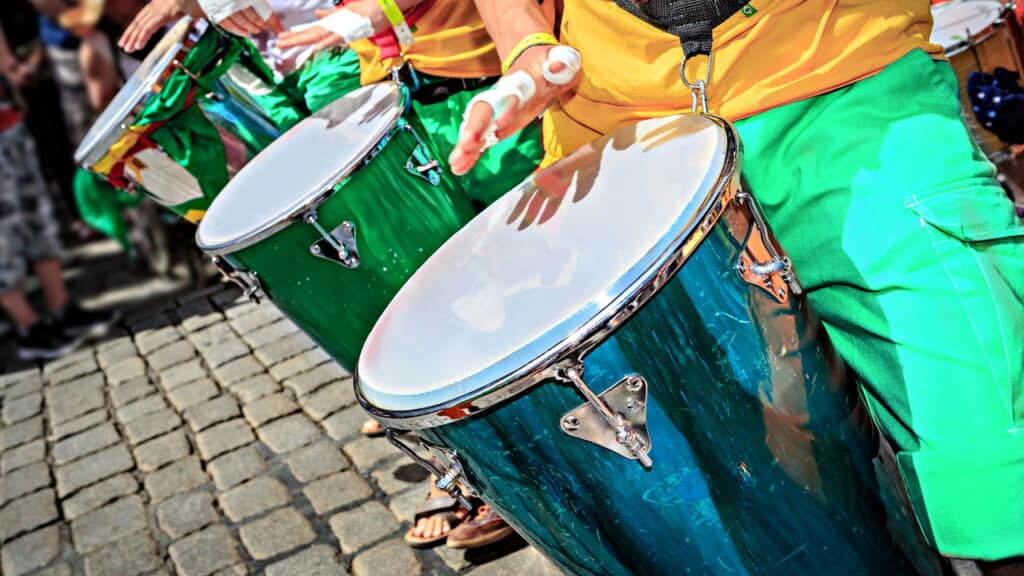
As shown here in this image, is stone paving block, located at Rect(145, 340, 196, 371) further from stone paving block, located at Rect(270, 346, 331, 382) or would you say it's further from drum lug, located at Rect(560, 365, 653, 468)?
drum lug, located at Rect(560, 365, 653, 468)

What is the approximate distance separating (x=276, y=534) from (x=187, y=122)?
123 centimetres

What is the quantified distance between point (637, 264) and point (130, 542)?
2377 millimetres

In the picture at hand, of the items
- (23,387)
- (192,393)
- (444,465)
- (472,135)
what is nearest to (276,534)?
(192,393)

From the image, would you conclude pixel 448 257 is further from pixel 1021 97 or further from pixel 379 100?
pixel 1021 97

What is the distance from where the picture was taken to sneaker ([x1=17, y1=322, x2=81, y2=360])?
16.1 feet

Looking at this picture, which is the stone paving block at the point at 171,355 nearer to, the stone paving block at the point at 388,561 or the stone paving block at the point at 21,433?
the stone paving block at the point at 21,433

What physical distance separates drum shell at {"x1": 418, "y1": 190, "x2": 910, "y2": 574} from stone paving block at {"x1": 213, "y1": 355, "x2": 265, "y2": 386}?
9.06 feet

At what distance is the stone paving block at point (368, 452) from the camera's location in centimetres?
305

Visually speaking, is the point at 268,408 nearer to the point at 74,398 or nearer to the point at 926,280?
the point at 74,398

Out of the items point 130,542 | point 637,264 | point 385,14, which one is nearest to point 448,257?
point 637,264

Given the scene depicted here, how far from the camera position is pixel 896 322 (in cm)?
129

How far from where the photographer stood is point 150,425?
374cm

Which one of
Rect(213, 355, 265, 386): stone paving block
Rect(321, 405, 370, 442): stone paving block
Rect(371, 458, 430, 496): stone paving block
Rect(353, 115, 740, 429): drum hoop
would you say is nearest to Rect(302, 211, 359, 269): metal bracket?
Rect(353, 115, 740, 429): drum hoop

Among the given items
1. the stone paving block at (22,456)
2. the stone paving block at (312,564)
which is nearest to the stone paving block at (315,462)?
the stone paving block at (312,564)
